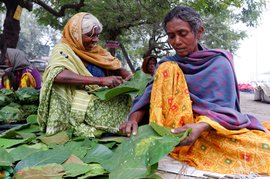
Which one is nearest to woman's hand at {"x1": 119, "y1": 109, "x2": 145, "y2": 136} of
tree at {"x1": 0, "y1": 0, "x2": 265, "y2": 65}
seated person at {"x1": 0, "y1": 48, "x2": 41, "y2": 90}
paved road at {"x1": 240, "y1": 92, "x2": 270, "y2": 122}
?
seated person at {"x1": 0, "y1": 48, "x2": 41, "y2": 90}

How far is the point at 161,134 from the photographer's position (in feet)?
5.05

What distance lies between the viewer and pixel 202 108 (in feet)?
5.44

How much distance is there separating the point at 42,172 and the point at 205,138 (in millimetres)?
863

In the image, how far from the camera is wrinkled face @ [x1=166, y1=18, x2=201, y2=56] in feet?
5.62

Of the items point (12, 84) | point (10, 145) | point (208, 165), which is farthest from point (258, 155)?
point (12, 84)

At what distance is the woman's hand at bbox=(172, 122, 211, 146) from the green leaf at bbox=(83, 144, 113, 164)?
42 centimetres

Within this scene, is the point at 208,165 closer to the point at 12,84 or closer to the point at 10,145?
the point at 10,145

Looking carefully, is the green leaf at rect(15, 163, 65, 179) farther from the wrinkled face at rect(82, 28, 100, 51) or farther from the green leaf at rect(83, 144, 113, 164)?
the wrinkled face at rect(82, 28, 100, 51)

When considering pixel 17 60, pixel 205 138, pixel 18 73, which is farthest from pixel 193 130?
pixel 18 73

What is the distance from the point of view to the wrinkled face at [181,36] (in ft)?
5.62

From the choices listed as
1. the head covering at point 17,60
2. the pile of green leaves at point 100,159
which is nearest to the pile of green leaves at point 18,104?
the head covering at point 17,60

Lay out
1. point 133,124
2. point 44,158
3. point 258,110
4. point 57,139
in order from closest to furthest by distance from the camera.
Answer: point 44,158, point 133,124, point 57,139, point 258,110

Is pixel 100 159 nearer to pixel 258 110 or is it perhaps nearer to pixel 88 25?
pixel 88 25

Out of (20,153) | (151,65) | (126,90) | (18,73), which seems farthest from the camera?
(151,65)
